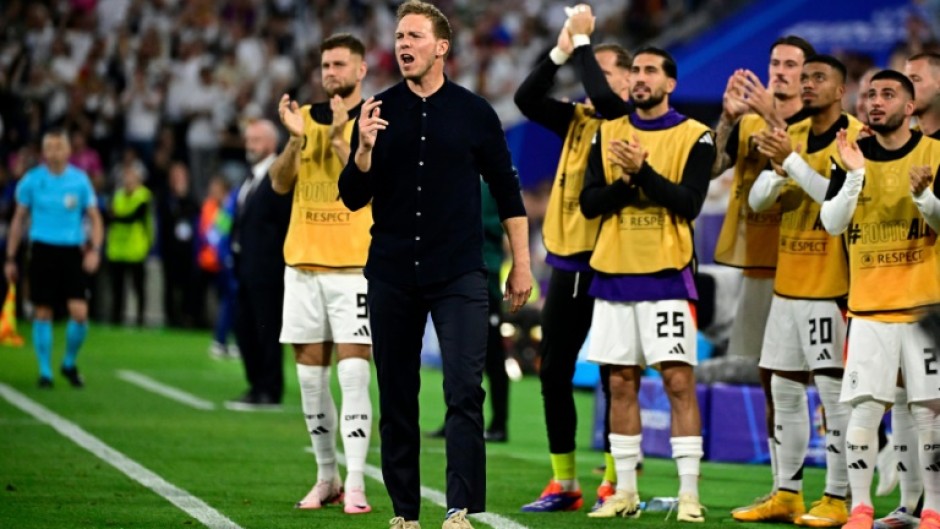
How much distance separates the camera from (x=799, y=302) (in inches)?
364

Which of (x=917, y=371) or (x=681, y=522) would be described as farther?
(x=681, y=522)

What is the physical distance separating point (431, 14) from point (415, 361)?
1.59 meters

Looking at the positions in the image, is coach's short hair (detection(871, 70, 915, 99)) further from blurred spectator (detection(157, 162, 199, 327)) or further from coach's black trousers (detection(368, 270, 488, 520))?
blurred spectator (detection(157, 162, 199, 327))

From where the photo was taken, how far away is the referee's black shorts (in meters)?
16.4

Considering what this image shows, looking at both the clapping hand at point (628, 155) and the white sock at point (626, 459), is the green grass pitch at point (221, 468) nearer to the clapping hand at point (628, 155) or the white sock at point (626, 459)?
the white sock at point (626, 459)

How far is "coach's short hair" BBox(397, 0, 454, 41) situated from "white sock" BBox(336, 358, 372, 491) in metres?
2.21

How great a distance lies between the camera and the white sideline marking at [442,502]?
8720mm

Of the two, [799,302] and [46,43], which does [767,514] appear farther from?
[46,43]

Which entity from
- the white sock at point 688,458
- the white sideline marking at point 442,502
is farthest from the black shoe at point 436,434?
the white sock at point 688,458

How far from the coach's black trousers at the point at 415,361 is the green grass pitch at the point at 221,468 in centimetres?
88

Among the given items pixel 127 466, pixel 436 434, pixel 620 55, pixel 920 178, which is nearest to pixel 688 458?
pixel 920 178

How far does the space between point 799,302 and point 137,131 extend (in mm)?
18594

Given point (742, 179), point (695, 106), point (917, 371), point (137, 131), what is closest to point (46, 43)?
point (137, 131)

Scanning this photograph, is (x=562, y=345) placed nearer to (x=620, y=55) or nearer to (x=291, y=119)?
(x=620, y=55)
